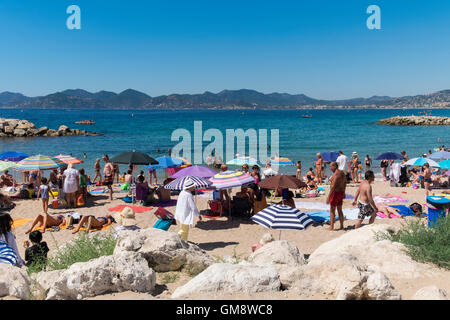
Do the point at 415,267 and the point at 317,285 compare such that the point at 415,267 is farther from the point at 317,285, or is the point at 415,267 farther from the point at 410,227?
the point at 317,285

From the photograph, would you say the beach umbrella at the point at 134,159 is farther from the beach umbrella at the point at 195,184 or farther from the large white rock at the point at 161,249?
the large white rock at the point at 161,249

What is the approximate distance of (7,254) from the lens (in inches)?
208

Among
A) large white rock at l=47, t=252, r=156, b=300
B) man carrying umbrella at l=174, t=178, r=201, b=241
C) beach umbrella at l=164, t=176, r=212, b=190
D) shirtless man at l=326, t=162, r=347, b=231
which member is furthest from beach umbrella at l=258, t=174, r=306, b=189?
large white rock at l=47, t=252, r=156, b=300

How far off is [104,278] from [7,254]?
216 cm

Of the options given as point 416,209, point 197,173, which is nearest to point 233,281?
point 197,173

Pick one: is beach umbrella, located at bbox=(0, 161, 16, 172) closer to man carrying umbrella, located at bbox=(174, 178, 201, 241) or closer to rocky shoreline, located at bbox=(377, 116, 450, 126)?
man carrying umbrella, located at bbox=(174, 178, 201, 241)

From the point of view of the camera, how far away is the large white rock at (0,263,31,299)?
372 cm

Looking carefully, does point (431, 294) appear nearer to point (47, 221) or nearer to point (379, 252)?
point (379, 252)

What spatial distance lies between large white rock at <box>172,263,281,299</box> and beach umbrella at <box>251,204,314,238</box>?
8.62ft

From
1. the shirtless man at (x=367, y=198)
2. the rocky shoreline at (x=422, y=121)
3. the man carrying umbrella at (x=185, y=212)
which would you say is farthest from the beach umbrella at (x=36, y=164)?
the rocky shoreline at (x=422, y=121)

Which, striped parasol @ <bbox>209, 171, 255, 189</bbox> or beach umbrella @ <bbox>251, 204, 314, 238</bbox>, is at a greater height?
striped parasol @ <bbox>209, 171, 255, 189</bbox>

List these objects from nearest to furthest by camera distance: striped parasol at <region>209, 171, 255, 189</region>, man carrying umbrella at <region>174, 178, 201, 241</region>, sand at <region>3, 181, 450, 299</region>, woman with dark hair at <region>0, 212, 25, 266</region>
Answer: sand at <region>3, 181, 450, 299</region>
woman with dark hair at <region>0, 212, 25, 266</region>
man carrying umbrella at <region>174, 178, 201, 241</region>
striped parasol at <region>209, 171, 255, 189</region>

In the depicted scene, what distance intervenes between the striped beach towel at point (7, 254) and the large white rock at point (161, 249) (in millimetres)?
1545
